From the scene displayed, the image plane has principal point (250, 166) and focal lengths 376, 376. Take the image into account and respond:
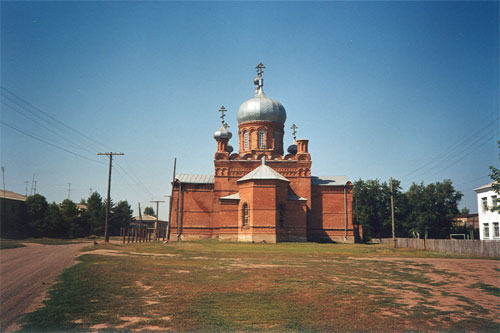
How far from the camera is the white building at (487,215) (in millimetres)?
35966

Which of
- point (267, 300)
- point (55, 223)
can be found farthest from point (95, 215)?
point (267, 300)

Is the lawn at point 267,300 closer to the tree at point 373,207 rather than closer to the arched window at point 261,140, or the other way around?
the arched window at point 261,140

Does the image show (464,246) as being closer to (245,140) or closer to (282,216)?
(282,216)

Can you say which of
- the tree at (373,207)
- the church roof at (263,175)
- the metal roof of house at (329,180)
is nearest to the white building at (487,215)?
the metal roof of house at (329,180)

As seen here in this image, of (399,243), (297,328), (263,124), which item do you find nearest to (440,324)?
(297,328)

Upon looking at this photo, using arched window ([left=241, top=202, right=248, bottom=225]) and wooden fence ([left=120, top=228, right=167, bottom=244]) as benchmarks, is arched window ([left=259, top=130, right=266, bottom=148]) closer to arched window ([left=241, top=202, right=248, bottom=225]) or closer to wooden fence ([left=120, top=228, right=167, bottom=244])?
arched window ([left=241, top=202, right=248, bottom=225])

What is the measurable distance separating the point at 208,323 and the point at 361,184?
54255 mm

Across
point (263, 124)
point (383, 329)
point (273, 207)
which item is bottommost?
point (383, 329)

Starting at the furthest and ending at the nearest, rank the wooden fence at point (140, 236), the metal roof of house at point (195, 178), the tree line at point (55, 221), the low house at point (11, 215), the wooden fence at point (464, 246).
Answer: the tree line at point (55, 221) → the low house at point (11, 215) → the metal roof of house at point (195, 178) → the wooden fence at point (140, 236) → the wooden fence at point (464, 246)

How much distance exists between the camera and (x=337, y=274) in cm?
1378

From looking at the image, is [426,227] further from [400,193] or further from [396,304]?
[396,304]

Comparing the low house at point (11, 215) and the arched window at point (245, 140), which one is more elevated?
the arched window at point (245, 140)

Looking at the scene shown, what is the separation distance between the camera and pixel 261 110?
41.1m

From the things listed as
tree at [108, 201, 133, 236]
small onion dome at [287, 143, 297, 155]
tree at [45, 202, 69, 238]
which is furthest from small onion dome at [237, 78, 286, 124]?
tree at [108, 201, 133, 236]
